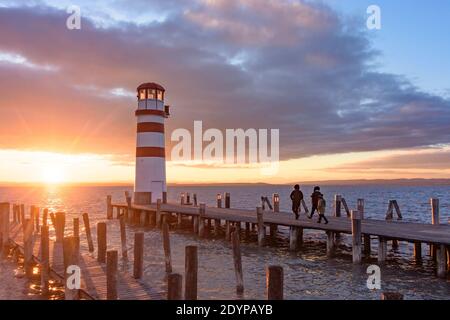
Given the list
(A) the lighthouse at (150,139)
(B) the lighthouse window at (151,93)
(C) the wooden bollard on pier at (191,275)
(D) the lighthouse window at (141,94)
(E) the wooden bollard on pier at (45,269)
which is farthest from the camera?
(D) the lighthouse window at (141,94)

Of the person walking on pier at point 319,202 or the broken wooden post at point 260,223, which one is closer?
the person walking on pier at point 319,202

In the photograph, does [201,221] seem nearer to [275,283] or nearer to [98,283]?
[98,283]

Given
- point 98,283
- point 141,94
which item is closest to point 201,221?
point 141,94

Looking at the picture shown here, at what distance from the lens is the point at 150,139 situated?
31.3 meters

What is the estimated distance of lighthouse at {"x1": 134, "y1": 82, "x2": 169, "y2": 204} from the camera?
103ft

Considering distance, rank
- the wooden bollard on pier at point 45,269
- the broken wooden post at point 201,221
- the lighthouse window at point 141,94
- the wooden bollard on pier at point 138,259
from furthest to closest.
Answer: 1. the lighthouse window at point 141,94
2. the broken wooden post at point 201,221
3. the wooden bollard on pier at point 45,269
4. the wooden bollard on pier at point 138,259

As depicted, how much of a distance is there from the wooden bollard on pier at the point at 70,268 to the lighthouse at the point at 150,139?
20354mm

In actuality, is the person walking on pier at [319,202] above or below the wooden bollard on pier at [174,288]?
above

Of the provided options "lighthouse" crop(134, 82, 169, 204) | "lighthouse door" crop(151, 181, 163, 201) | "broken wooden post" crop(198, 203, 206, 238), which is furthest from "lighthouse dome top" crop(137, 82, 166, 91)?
"broken wooden post" crop(198, 203, 206, 238)

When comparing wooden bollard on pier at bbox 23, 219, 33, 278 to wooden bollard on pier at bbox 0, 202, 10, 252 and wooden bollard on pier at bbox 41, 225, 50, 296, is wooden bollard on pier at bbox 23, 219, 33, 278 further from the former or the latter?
wooden bollard on pier at bbox 0, 202, 10, 252

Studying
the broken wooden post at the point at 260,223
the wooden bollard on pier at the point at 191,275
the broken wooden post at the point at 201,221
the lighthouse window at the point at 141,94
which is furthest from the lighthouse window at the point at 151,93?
the wooden bollard on pier at the point at 191,275

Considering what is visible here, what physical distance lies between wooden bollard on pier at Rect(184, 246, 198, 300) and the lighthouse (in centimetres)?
2226

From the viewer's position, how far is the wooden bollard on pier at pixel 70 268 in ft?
33.9

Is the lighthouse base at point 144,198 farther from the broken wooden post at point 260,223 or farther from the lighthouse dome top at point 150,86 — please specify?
the broken wooden post at point 260,223
